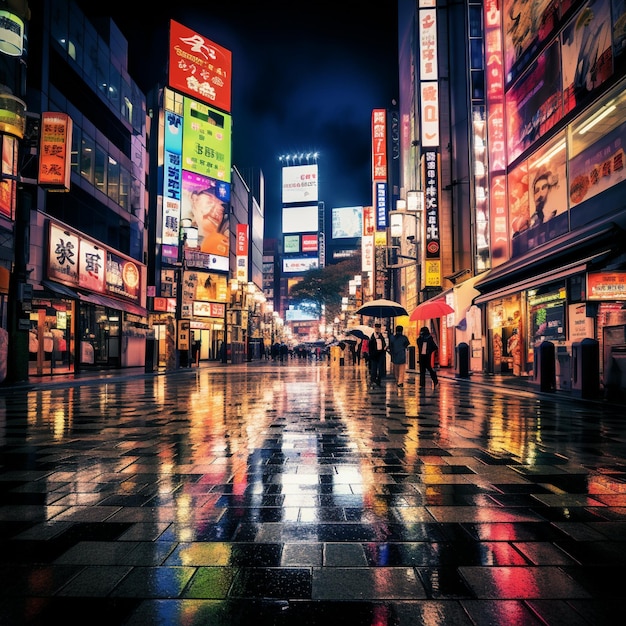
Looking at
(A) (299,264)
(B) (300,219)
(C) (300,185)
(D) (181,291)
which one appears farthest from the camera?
(A) (299,264)

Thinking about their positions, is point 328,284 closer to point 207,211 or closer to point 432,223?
point 207,211

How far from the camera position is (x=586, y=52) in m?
14.3

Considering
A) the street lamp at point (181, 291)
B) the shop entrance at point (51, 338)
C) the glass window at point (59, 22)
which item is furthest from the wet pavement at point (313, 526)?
the glass window at point (59, 22)

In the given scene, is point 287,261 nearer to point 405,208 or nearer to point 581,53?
point 405,208

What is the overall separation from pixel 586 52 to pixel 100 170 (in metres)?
24.6

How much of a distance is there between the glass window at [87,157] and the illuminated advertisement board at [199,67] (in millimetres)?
27757

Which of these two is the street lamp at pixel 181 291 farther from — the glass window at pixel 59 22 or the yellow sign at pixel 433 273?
the yellow sign at pixel 433 273

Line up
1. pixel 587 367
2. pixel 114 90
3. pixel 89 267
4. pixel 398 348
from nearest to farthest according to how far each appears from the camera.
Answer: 1. pixel 587 367
2. pixel 398 348
3. pixel 89 267
4. pixel 114 90

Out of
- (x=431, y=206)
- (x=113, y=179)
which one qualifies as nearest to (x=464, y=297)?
(x=431, y=206)

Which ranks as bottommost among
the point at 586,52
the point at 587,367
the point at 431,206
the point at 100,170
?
the point at 587,367

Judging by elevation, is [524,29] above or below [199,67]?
below

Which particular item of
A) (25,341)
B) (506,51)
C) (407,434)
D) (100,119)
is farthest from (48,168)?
(506,51)

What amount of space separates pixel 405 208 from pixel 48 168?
62.9ft

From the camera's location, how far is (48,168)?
60.6 feet
